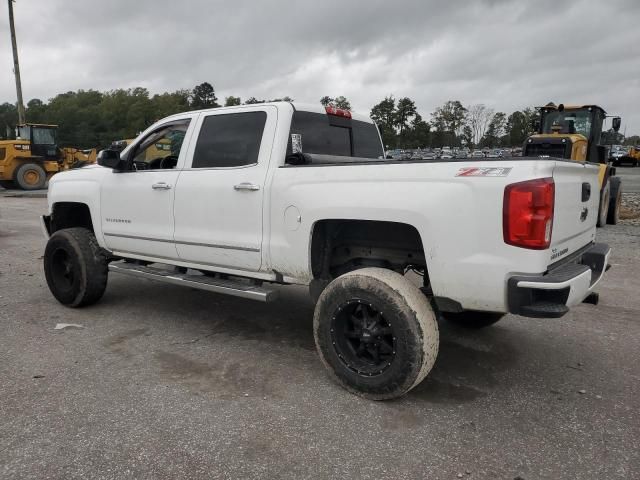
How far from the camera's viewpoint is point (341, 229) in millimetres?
3795

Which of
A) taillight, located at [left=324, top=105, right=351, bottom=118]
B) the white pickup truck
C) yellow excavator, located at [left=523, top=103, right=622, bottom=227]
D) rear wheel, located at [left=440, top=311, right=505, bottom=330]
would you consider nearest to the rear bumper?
the white pickup truck

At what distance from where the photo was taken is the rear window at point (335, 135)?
4141mm

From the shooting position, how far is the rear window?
4.14 meters

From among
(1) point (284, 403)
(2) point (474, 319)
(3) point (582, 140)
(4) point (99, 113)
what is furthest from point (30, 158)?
(4) point (99, 113)

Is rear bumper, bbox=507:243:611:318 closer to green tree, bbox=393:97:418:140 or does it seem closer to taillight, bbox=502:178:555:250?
taillight, bbox=502:178:555:250

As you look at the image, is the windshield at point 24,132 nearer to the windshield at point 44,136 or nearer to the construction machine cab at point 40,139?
the construction machine cab at point 40,139

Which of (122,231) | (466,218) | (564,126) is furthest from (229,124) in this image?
(564,126)

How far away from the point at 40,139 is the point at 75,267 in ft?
71.0

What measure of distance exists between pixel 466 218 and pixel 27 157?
24063 mm

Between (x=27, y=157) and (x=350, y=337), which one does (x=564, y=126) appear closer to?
(x=350, y=337)

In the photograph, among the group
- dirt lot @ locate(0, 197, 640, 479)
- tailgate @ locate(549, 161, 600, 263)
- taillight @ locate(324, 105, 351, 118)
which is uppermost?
taillight @ locate(324, 105, 351, 118)

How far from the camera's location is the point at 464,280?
2988 mm

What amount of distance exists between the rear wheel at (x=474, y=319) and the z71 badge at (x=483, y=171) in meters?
1.88

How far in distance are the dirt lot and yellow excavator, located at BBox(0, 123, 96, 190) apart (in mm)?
19986
